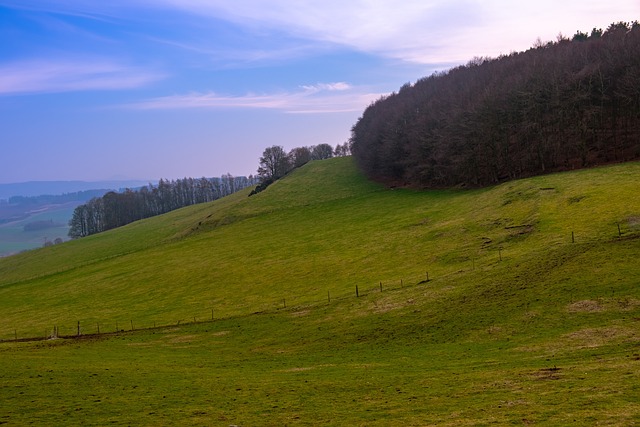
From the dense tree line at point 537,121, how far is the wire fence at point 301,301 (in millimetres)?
47814

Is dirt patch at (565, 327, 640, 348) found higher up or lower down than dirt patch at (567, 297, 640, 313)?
lower down

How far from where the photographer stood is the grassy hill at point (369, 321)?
2053cm

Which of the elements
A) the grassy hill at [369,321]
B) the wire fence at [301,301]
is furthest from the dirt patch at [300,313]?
the wire fence at [301,301]

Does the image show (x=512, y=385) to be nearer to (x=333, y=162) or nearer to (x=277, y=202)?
(x=277, y=202)

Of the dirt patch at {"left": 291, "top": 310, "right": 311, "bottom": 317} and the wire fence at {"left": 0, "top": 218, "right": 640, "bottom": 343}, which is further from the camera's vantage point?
the wire fence at {"left": 0, "top": 218, "right": 640, "bottom": 343}

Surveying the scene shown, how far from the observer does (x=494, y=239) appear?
Result: 61.1 m

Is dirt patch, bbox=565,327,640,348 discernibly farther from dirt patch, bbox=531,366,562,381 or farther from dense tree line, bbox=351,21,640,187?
dense tree line, bbox=351,21,640,187

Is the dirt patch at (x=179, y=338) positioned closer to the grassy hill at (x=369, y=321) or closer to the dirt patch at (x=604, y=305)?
the grassy hill at (x=369, y=321)

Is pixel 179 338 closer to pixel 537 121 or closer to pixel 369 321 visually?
pixel 369 321

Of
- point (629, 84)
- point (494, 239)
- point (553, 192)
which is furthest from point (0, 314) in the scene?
point (629, 84)

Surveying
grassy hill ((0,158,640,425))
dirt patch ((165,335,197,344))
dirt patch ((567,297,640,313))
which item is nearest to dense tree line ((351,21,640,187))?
grassy hill ((0,158,640,425))

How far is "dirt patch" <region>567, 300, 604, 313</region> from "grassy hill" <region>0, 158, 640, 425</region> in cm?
23

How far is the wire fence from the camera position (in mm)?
49969

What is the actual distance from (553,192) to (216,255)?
56396 mm
